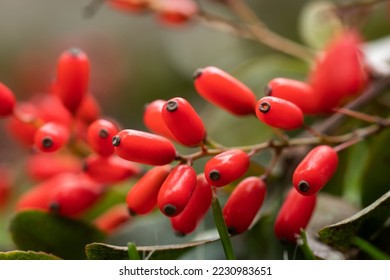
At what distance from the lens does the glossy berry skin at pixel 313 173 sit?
85cm

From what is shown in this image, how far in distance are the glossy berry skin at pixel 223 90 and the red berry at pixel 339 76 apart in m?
0.16

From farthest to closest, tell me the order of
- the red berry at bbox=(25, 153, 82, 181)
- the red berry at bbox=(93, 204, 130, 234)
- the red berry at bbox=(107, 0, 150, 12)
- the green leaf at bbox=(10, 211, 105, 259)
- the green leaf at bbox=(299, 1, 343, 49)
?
the green leaf at bbox=(299, 1, 343, 49) → the red berry at bbox=(107, 0, 150, 12) → the red berry at bbox=(25, 153, 82, 181) → the red berry at bbox=(93, 204, 130, 234) → the green leaf at bbox=(10, 211, 105, 259)

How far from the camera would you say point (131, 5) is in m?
1.50

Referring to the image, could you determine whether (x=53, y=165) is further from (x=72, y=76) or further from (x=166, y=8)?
(x=166, y=8)

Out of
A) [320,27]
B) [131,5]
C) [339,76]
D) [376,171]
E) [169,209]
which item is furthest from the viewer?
[320,27]

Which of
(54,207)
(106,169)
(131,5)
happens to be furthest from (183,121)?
(131,5)

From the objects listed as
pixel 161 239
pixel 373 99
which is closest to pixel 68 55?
pixel 161 239

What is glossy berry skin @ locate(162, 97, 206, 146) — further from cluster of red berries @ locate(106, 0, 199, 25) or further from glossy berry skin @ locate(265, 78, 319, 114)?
cluster of red berries @ locate(106, 0, 199, 25)

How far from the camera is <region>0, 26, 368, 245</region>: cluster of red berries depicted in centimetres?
86

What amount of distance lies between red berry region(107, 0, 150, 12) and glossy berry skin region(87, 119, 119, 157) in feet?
1.89

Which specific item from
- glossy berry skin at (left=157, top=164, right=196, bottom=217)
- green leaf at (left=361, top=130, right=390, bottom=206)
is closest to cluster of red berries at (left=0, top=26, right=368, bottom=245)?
glossy berry skin at (left=157, top=164, right=196, bottom=217)

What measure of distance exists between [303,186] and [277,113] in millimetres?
119

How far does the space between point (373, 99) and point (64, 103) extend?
0.61 metres

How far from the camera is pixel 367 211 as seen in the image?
2.82 feet
